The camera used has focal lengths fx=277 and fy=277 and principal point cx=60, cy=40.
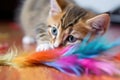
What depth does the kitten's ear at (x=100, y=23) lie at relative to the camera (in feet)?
4.29

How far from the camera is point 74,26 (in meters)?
1.35

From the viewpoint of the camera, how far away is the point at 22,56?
1315 millimetres

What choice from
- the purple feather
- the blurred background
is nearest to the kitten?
the purple feather

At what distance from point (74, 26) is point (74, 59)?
6.8 inches

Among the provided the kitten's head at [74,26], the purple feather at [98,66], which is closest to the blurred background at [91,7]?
the kitten's head at [74,26]

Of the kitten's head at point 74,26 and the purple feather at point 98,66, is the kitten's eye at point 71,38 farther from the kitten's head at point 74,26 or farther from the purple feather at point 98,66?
the purple feather at point 98,66

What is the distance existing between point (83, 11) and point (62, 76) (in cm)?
42

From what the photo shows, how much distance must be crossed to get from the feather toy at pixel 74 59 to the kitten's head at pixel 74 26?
0.03m

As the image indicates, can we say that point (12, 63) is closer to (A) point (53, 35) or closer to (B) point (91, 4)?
(A) point (53, 35)

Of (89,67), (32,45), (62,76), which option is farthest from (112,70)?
(32,45)

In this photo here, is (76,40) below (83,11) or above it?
below

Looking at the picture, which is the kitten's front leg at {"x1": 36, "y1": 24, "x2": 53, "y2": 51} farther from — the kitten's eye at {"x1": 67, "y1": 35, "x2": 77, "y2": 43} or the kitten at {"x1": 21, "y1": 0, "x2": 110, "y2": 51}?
the kitten's eye at {"x1": 67, "y1": 35, "x2": 77, "y2": 43}

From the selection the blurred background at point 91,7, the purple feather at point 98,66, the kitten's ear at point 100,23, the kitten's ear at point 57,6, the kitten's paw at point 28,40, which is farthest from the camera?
the blurred background at point 91,7

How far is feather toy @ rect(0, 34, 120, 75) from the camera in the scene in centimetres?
123
